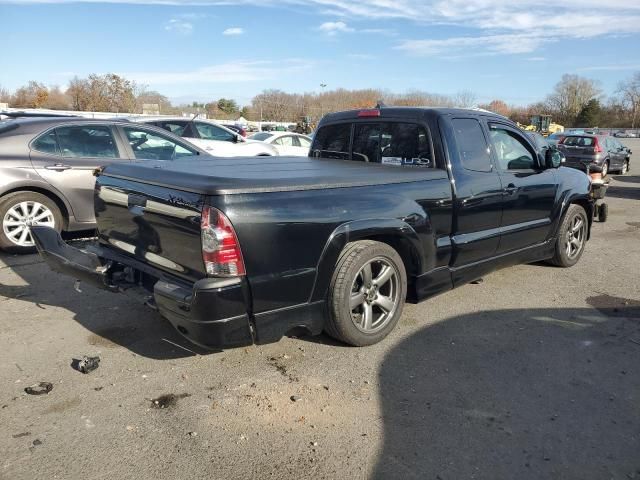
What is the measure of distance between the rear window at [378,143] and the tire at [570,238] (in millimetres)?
2389

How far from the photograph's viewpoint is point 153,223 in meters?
3.48

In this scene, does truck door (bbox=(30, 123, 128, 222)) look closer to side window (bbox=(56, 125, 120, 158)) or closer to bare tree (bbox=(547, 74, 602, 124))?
side window (bbox=(56, 125, 120, 158))

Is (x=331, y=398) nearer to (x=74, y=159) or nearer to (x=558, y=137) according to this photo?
(x=74, y=159)

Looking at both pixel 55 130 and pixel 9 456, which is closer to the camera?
pixel 9 456

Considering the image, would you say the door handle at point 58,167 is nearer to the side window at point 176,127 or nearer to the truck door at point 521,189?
the truck door at point 521,189

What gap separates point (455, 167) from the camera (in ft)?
14.7

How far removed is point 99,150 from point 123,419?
4.68 metres

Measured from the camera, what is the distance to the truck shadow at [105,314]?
398cm

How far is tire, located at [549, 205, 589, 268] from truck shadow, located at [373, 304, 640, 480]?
1.42m

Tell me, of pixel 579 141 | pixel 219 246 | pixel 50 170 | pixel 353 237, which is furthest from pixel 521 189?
pixel 579 141

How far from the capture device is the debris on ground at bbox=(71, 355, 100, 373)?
357 cm

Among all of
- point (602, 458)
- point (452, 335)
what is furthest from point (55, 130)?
point (602, 458)

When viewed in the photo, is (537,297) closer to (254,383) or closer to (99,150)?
(254,383)

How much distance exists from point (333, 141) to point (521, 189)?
77.7 inches
